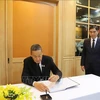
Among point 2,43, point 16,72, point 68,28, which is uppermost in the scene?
point 68,28

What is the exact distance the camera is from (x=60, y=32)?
3.37 m

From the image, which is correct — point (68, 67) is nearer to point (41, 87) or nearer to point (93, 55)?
point (93, 55)

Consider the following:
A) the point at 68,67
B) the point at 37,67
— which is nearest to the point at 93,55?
the point at 68,67

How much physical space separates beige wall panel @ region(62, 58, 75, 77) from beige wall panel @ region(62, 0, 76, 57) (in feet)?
0.47

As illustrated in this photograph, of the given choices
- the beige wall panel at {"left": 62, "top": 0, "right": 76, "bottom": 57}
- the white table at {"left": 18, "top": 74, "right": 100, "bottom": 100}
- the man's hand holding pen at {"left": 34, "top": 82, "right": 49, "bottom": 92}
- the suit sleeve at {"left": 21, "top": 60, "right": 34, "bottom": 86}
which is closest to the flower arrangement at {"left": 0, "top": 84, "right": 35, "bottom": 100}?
the white table at {"left": 18, "top": 74, "right": 100, "bottom": 100}

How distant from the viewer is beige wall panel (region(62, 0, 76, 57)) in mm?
3404

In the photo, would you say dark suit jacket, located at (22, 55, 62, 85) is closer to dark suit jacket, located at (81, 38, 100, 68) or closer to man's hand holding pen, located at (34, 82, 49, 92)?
man's hand holding pen, located at (34, 82, 49, 92)

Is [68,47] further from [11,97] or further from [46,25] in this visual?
[11,97]

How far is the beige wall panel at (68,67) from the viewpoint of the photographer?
348cm

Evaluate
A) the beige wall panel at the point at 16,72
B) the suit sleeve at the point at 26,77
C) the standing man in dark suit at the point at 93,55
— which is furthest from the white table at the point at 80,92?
the beige wall panel at the point at 16,72

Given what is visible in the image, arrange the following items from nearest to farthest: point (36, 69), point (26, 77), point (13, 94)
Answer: point (13, 94), point (26, 77), point (36, 69)

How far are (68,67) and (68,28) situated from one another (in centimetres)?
90

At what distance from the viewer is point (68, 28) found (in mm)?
3459

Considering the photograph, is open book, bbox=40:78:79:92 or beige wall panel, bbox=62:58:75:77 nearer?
open book, bbox=40:78:79:92
